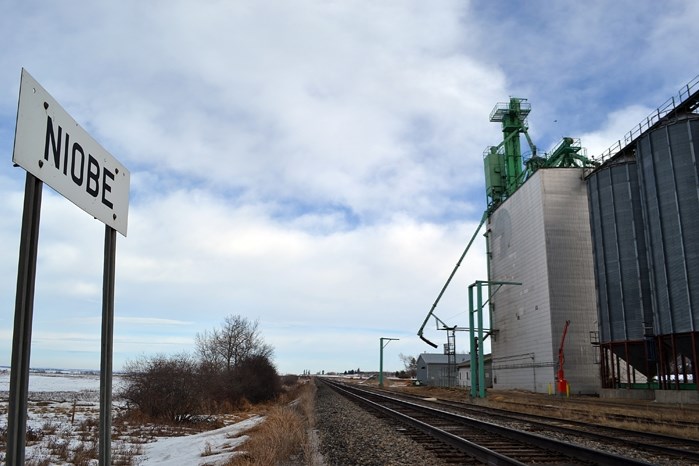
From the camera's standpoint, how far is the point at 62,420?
24.8 meters

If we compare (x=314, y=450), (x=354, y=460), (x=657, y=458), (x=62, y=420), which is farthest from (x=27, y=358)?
(x=62, y=420)

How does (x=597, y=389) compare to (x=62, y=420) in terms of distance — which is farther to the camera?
(x=597, y=389)

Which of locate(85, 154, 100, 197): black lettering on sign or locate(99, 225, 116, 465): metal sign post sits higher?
locate(85, 154, 100, 197): black lettering on sign

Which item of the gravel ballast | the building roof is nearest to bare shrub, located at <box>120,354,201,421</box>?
the gravel ballast

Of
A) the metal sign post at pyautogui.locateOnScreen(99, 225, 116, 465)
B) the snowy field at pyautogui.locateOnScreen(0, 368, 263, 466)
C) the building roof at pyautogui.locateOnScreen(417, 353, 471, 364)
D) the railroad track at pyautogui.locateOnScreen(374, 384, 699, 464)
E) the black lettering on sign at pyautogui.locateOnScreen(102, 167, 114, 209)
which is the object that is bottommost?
the building roof at pyautogui.locateOnScreen(417, 353, 471, 364)

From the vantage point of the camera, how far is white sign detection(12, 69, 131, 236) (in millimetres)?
2643

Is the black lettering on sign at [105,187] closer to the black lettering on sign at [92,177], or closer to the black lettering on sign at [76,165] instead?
the black lettering on sign at [92,177]

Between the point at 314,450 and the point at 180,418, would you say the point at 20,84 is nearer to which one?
the point at 314,450

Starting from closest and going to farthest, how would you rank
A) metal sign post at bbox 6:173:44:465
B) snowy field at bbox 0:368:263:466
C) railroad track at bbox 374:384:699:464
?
metal sign post at bbox 6:173:44:465, railroad track at bbox 374:384:699:464, snowy field at bbox 0:368:263:466

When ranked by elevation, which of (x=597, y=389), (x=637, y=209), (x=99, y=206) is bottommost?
(x=597, y=389)

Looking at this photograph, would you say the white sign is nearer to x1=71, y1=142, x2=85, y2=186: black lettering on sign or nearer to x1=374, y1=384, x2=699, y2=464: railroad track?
x1=71, y1=142, x2=85, y2=186: black lettering on sign

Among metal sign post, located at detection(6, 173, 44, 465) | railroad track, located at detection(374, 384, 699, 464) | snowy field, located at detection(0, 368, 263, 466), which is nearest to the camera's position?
metal sign post, located at detection(6, 173, 44, 465)

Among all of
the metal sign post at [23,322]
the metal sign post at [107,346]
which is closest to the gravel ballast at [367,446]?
the metal sign post at [107,346]

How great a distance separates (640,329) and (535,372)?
1316cm
